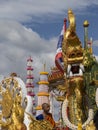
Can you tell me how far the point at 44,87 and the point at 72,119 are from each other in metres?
9.21

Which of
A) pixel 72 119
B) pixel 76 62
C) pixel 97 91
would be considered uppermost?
pixel 76 62

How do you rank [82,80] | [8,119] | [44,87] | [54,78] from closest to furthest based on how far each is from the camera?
[82,80]
[8,119]
[44,87]
[54,78]

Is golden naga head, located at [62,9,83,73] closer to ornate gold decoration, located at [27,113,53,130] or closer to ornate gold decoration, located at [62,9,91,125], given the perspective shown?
ornate gold decoration, located at [62,9,91,125]

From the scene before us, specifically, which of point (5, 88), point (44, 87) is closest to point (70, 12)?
point (5, 88)

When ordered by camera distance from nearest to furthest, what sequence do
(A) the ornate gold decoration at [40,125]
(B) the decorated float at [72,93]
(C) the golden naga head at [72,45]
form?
1. (A) the ornate gold decoration at [40,125]
2. (B) the decorated float at [72,93]
3. (C) the golden naga head at [72,45]

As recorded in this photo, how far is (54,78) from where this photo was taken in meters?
26.6

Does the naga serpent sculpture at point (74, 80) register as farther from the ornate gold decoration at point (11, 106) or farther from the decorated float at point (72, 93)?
the ornate gold decoration at point (11, 106)

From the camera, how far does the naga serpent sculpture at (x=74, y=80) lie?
12.6 metres

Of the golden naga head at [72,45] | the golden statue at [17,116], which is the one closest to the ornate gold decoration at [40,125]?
the golden statue at [17,116]

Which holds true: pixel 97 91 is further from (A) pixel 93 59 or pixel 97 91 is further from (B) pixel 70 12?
(B) pixel 70 12

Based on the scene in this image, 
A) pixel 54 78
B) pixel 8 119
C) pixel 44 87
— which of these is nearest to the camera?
pixel 8 119

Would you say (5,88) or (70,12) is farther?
(5,88)

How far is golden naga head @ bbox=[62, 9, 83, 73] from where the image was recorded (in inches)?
502

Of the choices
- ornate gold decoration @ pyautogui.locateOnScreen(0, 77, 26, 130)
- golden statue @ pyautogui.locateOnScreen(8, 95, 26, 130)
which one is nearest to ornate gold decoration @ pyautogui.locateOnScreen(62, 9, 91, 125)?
golden statue @ pyautogui.locateOnScreen(8, 95, 26, 130)
